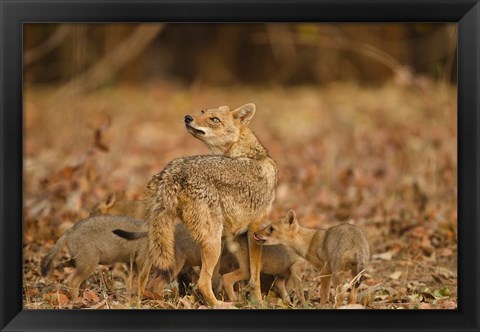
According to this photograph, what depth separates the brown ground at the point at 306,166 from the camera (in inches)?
334

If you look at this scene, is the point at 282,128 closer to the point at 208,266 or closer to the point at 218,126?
the point at 218,126

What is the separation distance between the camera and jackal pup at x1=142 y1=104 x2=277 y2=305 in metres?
6.96

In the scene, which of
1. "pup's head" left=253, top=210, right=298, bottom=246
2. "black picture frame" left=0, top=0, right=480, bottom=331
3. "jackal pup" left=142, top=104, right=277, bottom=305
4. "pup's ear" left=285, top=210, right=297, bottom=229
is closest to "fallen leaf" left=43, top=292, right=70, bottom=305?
"jackal pup" left=142, top=104, right=277, bottom=305

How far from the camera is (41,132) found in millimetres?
16656

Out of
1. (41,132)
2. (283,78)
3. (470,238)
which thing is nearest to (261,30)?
(283,78)

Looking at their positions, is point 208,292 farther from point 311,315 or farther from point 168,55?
point 168,55

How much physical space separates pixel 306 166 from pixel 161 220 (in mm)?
7255

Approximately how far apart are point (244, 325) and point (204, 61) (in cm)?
1696

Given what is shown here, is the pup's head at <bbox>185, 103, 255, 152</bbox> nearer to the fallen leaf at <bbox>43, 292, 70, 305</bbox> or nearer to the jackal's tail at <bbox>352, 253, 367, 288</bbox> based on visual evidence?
the jackal's tail at <bbox>352, 253, 367, 288</bbox>

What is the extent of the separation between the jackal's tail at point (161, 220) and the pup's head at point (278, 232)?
2.72 feet

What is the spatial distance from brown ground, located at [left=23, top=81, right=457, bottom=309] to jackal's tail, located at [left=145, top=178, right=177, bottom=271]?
468 mm

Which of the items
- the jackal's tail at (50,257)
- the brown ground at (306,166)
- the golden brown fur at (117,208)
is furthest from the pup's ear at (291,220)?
the jackal's tail at (50,257)

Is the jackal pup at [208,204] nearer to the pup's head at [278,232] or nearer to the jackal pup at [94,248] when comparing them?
the pup's head at [278,232]
